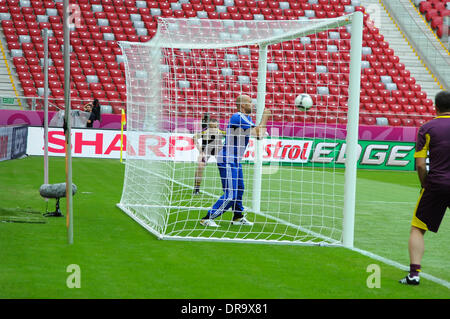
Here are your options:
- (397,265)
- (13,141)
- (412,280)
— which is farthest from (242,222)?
(13,141)

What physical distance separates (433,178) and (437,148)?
0.97 feet

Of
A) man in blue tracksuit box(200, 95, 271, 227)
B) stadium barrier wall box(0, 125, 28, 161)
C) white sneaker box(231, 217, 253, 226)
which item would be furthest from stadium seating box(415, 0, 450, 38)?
man in blue tracksuit box(200, 95, 271, 227)

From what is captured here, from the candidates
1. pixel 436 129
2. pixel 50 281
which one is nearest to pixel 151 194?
pixel 50 281

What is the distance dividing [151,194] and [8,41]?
2072 cm

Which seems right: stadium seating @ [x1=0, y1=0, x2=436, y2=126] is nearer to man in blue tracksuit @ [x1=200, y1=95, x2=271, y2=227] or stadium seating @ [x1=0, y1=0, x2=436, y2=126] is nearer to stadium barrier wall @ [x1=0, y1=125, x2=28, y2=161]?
stadium barrier wall @ [x1=0, y1=125, x2=28, y2=161]

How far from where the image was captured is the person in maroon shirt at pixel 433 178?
6.59 meters

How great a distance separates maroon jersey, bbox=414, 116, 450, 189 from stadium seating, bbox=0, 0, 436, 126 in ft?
Result: 61.1

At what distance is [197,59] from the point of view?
2630 cm

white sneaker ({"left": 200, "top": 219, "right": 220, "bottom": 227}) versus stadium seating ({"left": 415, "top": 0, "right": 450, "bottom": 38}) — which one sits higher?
stadium seating ({"left": 415, "top": 0, "right": 450, "bottom": 38})

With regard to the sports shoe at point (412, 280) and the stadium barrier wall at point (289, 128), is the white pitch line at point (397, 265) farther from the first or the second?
the stadium barrier wall at point (289, 128)

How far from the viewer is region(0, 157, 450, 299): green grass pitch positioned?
20.0 feet

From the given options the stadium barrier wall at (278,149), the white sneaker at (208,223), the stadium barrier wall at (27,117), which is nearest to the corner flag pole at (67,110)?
the white sneaker at (208,223)

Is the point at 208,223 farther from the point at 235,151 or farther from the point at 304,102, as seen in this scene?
the point at 304,102
